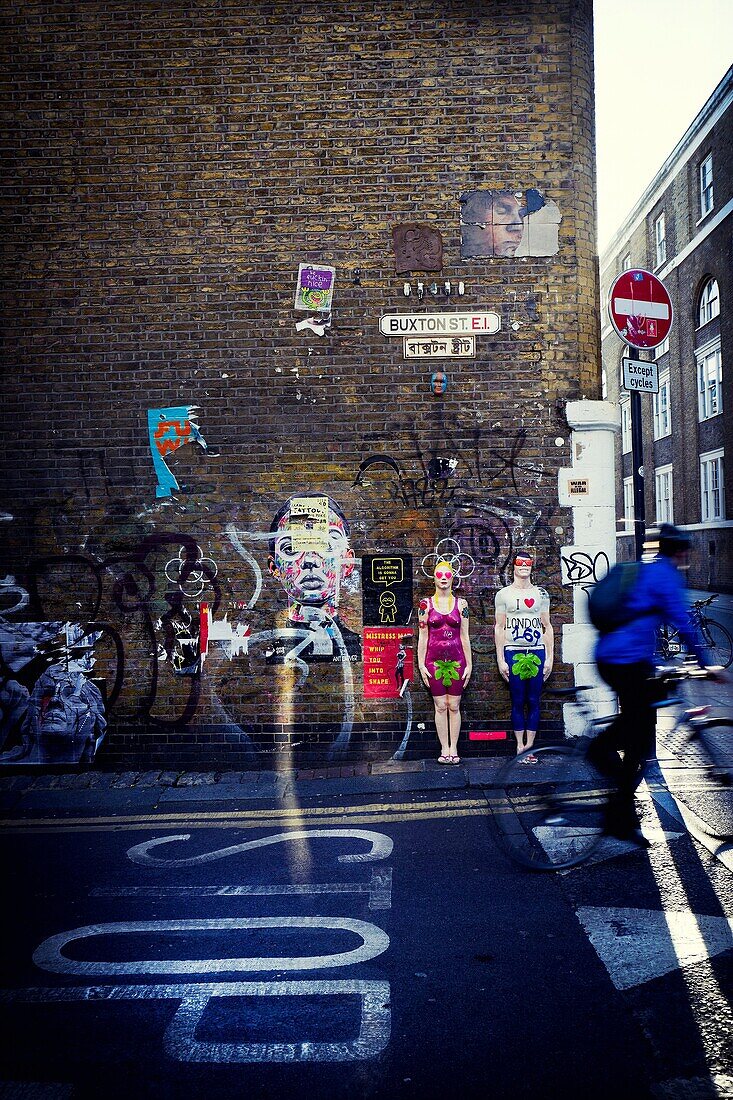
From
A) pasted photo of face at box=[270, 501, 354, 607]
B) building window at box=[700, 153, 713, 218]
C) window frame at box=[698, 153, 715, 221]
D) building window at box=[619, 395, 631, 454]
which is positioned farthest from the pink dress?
building window at box=[619, 395, 631, 454]

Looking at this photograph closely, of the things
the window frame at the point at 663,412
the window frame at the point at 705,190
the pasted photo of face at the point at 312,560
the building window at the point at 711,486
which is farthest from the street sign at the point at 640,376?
the window frame at the point at 663,412

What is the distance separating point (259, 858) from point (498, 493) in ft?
13.5

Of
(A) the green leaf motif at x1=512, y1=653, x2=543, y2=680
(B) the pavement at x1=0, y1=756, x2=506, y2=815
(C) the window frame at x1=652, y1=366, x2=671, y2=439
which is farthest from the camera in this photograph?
(C) the window frame at x1=652, y1=366, x2=671, y2=439

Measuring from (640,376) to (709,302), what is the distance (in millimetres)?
24844

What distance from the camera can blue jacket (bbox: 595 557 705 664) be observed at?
15.8ft

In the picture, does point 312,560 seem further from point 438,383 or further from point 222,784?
point 222,784

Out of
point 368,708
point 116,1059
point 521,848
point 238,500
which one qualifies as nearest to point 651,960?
point 521,848

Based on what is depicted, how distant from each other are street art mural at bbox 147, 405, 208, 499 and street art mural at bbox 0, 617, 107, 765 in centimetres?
166

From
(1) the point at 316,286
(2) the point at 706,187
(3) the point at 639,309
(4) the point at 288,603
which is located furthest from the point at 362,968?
(2) the point at 706,187

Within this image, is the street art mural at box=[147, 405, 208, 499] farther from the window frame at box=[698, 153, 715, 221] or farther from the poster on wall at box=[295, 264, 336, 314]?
the window frame at box=[698, 153, 715, 221]

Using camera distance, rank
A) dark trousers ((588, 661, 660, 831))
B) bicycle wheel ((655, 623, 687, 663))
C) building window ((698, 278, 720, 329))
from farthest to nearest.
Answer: building window ((698, 278, 720, 329)), bicycle wheel ((655, 623, 687, 663)), dark trousers ((588, 661, 660, 831))

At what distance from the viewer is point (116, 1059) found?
310 cm

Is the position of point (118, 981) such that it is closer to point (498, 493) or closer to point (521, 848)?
point (521, 848)

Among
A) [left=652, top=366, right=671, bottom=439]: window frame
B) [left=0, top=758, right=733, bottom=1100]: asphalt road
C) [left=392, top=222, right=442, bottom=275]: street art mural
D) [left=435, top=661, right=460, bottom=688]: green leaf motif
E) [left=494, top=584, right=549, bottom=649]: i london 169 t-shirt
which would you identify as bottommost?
[left=0, top=758, right=733, bottom=1100]: asphalt road
